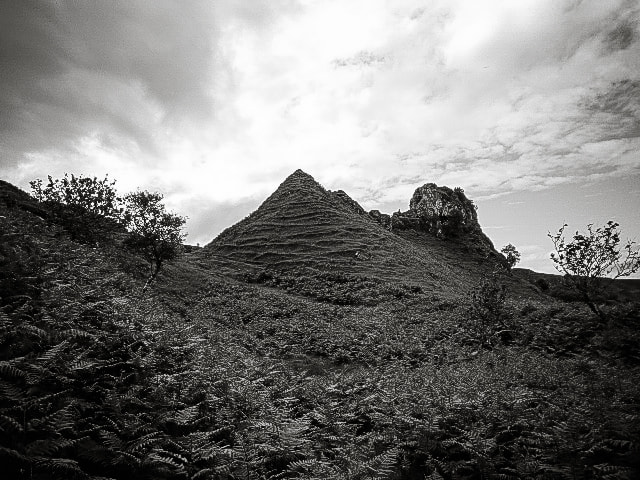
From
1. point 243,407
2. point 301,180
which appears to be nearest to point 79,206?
point 243,407

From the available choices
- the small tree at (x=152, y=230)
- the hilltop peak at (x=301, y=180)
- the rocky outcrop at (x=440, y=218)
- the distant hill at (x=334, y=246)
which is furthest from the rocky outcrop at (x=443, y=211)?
the small tree at (x=152, y=230)

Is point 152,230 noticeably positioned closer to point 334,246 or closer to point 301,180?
point 334,246

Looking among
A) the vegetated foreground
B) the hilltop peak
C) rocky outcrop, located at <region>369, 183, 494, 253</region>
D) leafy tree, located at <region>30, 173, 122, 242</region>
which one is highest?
the hilltop peak

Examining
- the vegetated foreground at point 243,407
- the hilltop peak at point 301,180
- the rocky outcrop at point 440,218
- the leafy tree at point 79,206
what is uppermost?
the hilltop peak at point 301,180

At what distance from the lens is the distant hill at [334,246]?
52125 millimetres

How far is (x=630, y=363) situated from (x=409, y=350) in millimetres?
11227

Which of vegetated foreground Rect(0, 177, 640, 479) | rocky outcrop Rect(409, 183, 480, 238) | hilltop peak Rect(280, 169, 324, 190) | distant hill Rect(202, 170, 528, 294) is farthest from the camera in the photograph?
rocky outcrop Rect(409, 183, 480, 238)

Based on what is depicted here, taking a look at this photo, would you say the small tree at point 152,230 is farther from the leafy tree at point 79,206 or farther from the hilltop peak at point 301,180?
the hilltop peak at point 301,180

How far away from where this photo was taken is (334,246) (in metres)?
58.1

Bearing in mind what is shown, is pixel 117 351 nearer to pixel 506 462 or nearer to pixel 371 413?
pixel 371 413

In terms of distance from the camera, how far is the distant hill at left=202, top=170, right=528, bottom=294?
5212 centimetres

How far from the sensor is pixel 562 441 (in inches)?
245

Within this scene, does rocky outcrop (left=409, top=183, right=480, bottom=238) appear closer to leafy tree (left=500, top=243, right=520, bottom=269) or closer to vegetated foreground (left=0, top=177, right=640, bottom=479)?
leafy tree (left=500, top=243, right=520, bottom=269)

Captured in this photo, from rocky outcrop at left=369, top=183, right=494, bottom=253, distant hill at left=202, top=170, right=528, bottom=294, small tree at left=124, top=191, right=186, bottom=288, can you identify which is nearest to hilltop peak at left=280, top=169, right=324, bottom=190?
distant hill at left=202, top=170, right=528, bottom=294
